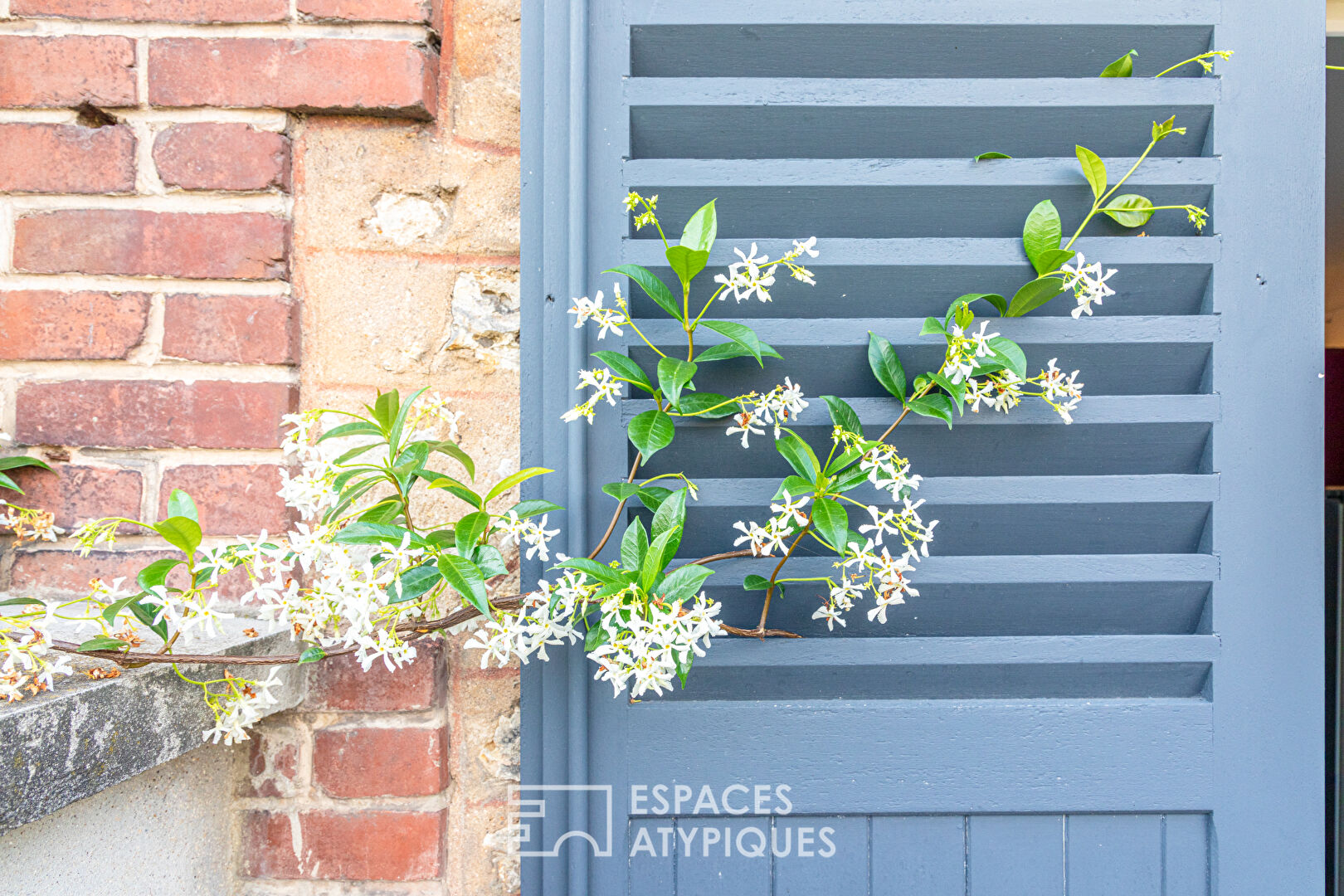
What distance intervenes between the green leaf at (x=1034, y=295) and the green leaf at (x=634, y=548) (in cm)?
55

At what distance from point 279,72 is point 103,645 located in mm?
694

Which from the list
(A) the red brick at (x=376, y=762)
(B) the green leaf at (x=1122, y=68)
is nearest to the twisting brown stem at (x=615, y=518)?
(A) the red brick at (x=376, y=762)

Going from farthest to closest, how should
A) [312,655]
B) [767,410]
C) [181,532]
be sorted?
[767,410] < [312,655] < [181,532]

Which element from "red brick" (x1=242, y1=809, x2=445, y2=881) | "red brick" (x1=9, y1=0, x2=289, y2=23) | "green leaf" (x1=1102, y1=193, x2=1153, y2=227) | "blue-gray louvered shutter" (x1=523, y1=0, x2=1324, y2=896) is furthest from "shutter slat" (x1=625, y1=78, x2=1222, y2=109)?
"red brick" (x1=242, y1=809, x2=445, y2=881)

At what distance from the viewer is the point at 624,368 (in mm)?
858

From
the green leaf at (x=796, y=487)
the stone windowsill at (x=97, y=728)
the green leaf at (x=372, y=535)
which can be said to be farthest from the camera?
the green leaf at (x=796, y=487)

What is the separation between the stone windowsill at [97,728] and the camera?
625 mm

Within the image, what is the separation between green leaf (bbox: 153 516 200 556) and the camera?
686 mm

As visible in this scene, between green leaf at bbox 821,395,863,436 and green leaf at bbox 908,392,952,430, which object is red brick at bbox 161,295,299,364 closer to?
green leaf at bbox 821,395,863,436

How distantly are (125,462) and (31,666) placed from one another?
31 cm

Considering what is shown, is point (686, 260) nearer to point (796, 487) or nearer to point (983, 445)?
point (796, 487)

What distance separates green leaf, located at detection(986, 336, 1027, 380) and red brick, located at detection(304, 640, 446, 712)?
31.1 inches

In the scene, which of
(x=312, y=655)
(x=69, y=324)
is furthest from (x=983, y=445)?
(x=69, y=324)

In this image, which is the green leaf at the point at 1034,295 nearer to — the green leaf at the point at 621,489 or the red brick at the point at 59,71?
the green leaf at the point at 621,489
